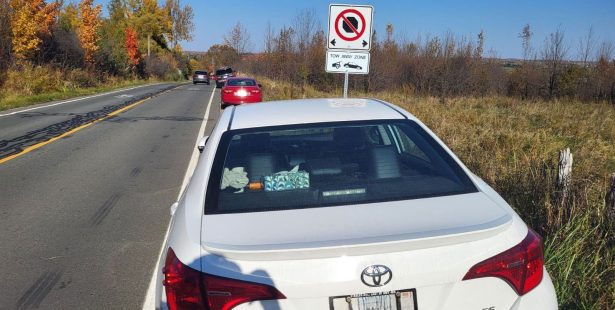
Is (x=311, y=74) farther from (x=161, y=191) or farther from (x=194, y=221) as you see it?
(x=194, y=221)

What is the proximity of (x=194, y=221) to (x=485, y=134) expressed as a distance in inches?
328

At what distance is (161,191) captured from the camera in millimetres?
7277

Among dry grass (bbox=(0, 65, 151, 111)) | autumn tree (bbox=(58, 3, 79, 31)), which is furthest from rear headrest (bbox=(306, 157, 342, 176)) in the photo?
autumn tree (bbox=(58, 3, 79, 31))

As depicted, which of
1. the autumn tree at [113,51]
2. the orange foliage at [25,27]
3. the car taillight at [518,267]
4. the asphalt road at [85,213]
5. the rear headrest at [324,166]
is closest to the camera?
the car taillight at [518,267]

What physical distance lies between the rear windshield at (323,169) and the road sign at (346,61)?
20.8 ft

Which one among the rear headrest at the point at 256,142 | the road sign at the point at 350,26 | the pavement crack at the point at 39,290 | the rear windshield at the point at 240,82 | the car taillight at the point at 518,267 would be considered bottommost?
the pavement crack at the point at 39,290

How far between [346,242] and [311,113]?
1.58m

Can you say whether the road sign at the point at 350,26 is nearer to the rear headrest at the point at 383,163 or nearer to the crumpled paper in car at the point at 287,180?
the rear headrest at the point at 383,163

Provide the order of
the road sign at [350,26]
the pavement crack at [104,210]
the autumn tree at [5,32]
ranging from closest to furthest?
the pavement crack at [104,210] < the road sign at [350,26] < the autumn tree at [5,32]

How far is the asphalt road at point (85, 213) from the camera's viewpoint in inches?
163

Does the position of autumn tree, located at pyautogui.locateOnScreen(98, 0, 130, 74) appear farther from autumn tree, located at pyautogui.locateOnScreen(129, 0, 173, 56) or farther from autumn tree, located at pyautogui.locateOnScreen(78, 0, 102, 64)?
autumn tree, located at pyautogui.locateOnScreen(129, 0, 173, 56)

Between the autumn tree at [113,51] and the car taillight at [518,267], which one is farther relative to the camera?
A: the autumn tree at [113,51]

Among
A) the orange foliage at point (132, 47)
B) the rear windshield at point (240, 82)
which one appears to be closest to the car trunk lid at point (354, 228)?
the rear windshield at point (240, 82)

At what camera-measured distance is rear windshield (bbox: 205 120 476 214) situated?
8.95ft
